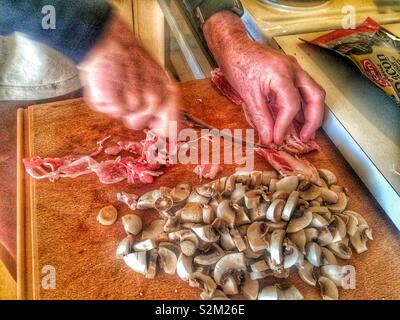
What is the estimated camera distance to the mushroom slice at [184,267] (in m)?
0.62

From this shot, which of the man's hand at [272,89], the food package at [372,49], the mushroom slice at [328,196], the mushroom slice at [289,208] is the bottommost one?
the mushroom slice at [328,196]

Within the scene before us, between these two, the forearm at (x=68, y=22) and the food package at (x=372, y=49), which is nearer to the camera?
the forearm at (x=68, y=22)

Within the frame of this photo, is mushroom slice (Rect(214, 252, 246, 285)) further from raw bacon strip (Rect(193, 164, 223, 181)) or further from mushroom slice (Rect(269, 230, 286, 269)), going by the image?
raw bacon strip (Rect(193, 164, 223, 181))

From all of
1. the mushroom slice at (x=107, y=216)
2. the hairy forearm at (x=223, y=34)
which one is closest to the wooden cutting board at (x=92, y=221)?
the mushroom slice at (x=107, y=216)

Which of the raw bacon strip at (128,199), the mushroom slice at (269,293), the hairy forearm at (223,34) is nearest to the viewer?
the mushroom slice at (269,293)

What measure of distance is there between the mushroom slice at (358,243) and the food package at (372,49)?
0.26 metres

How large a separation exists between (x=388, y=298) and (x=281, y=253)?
0.56ft

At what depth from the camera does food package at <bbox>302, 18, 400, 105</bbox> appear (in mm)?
802

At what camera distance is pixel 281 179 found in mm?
737

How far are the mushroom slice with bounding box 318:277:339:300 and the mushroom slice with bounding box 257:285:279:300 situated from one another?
0.07m

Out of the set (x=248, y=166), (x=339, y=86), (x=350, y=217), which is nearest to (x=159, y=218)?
(x=248, y=166)

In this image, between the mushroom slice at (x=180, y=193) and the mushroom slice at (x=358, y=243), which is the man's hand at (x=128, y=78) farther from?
the mushroom slice at (x=358, y=243)

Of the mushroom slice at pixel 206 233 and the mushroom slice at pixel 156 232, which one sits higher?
the mushroom slice at pixel 206 233
